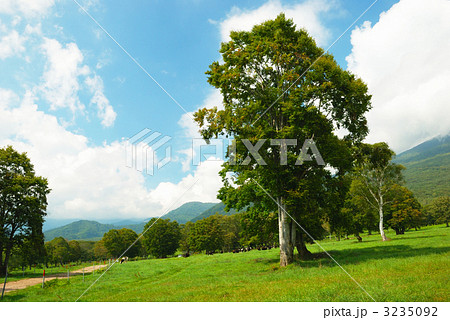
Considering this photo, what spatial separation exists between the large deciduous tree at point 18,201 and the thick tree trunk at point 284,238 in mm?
30447

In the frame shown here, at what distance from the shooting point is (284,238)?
1889cm

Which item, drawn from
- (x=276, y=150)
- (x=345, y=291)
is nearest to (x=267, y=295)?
(x=345, y=291)

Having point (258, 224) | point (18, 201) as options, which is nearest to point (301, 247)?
point (258, 224)

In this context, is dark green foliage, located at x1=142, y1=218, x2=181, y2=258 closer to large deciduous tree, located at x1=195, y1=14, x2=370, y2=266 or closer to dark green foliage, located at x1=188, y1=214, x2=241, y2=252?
dark green foliage, located at x1=188, y1=214, x2=241, y2=252

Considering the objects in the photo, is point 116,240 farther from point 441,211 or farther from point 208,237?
point 441,211

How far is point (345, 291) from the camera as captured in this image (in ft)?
28.7

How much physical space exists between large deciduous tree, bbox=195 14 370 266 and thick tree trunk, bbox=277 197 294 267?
0.07 meters

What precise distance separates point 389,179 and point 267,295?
41.4 metres

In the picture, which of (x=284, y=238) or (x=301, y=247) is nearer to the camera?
(x=284, y=238)

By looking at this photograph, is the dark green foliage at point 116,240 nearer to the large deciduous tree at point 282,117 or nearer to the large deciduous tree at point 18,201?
the large deciduous tree at point 18,201

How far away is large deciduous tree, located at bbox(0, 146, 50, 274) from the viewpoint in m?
29.8

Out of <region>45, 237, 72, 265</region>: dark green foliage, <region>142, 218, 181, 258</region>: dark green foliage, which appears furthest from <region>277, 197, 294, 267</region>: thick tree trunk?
<region>45, 237, 72, 265</region>: dark green foliage

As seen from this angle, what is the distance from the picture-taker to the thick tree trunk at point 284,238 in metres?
18.5

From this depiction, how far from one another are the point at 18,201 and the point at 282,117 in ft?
108
